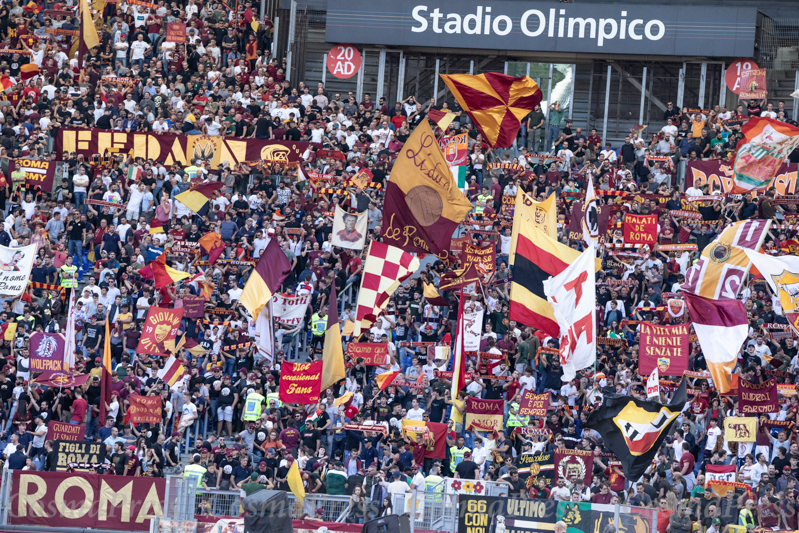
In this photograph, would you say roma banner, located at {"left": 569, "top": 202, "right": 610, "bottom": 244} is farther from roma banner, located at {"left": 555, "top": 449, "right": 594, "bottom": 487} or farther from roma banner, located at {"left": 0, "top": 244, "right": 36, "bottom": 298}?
roma banner, located at {"left": 0, "top": 244, "right": 36, "bottom": 298}

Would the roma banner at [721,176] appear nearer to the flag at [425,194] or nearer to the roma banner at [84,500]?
the flag at [425,194]

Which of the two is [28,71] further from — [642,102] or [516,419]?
[516,419]

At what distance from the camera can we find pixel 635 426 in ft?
69.6

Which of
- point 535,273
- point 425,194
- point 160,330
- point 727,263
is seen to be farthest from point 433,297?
point 727,263

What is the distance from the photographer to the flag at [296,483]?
2162 cm

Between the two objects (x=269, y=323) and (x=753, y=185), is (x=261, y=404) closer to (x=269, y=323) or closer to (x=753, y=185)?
(x=269, y=323)

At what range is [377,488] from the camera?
73.9ft

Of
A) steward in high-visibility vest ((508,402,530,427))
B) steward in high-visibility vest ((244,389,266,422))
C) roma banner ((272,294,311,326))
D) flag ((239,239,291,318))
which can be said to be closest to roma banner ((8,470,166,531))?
steward in high-visibility vest ((244,389,266,422))

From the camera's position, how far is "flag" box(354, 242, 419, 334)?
2673cm

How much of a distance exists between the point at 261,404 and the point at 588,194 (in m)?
8.09

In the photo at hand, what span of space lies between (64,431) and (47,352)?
2.15 meters

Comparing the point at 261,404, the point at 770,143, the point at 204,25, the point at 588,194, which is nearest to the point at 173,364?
the point at 261,404

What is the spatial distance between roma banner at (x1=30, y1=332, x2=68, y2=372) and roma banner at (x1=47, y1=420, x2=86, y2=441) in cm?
168

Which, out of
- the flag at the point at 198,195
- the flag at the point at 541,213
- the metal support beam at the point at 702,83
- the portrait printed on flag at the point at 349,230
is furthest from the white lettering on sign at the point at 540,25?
the flag at the point at 541,213
